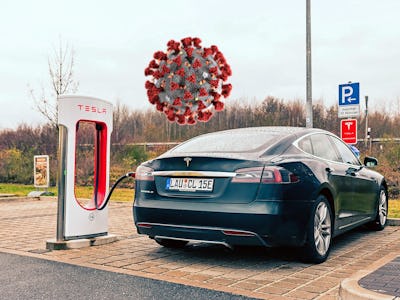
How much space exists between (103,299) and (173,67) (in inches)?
544

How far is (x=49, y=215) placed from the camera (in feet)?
34.7

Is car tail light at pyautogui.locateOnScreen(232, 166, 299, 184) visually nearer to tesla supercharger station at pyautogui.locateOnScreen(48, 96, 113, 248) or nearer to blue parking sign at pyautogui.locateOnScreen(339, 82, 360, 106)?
tesla supercharger station at pyautogui.locateOnScreen(48, 96, 113, 248)

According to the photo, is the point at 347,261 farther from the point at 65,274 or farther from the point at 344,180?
the point at 65,274

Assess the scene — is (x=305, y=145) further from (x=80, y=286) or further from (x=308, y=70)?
(x=308, y=70)

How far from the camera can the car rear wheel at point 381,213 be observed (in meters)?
7.87

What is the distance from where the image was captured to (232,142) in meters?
5.89

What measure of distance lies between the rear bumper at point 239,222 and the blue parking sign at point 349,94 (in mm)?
7438

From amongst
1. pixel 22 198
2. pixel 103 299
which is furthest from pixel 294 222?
pixel 22 198

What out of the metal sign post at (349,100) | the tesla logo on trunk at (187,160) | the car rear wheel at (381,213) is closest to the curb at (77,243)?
the tesla logo on trunk at (187,160)

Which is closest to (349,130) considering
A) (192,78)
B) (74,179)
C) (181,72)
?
(192,78)

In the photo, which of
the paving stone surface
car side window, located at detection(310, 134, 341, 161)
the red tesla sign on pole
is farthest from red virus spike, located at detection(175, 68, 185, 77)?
the paving stone surface

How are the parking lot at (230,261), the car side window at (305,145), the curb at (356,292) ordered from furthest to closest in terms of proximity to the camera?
1. the car side window at (305,145)
2. the parking lot at (230,261)
3. the curb at (356,292)

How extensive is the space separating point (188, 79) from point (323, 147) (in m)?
10.5

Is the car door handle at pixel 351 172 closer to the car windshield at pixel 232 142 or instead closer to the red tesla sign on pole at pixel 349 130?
the car windshield at pixel 232 142
